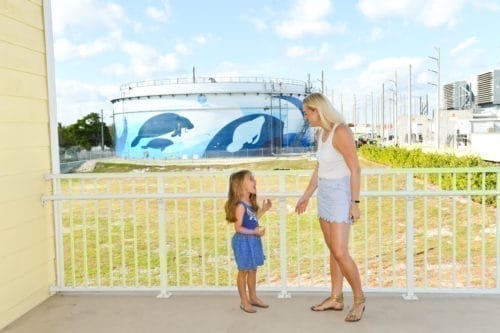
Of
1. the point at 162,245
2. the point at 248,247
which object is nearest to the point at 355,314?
the point at 248,247

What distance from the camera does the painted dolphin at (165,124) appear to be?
41562 mm

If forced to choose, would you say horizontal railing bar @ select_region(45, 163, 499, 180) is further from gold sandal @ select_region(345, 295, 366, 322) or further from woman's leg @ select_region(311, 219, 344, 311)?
gold sandal @ select_region(345, 295, 366, 322)

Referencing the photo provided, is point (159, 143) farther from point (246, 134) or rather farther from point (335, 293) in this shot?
point (335, 293)

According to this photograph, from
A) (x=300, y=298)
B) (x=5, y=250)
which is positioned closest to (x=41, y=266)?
(x=5, y=250)

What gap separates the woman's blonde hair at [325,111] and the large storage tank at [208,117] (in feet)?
126

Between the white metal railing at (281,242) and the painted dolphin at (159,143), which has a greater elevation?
the painted dolphin at (159,143)

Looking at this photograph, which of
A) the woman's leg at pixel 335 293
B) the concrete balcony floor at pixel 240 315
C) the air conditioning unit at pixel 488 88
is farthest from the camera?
the air conditioning unit at pixel 488 88

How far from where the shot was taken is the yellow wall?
10.2 feet

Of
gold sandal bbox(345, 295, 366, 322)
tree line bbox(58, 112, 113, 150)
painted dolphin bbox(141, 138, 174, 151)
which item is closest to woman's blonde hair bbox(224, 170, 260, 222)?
gold sandal bbox(345, 295, 366, 322)

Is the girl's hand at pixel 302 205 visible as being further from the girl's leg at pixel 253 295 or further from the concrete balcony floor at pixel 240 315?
the concrete balcony floor at pixel 240 315

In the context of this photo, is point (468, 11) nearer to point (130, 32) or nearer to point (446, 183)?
point (446, 183)

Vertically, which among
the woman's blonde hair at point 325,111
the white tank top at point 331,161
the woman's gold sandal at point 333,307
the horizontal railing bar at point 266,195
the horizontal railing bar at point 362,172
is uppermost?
the woman's blonde hair at point 325,111

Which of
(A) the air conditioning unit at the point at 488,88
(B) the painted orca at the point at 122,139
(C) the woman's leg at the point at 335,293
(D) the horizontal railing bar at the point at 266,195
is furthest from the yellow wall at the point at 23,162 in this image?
(A) the air conditioning unit at the point at 488,88

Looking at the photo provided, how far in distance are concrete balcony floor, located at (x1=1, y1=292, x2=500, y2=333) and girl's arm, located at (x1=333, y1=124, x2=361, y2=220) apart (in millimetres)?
878
